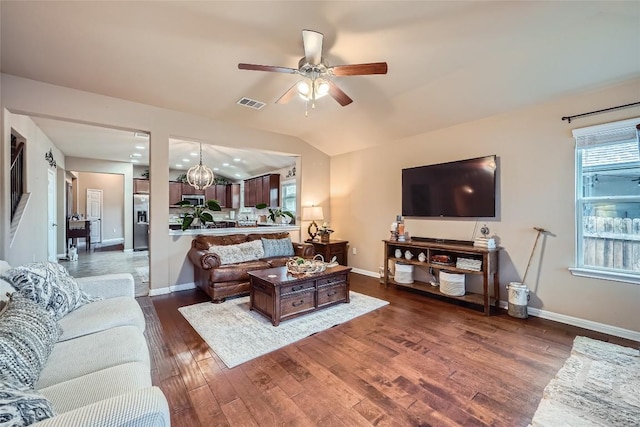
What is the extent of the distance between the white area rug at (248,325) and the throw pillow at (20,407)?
5.00 feet

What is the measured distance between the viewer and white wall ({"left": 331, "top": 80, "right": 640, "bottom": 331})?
290cm

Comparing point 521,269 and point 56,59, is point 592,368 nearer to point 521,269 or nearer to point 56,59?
point 521,269

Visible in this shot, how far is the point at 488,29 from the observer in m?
2.54

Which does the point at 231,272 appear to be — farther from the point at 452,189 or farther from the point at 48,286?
the point at 452,189

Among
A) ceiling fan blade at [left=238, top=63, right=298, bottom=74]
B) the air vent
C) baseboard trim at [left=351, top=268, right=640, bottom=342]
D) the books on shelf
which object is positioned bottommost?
baseboard trim at [left=351, top=268, right=640, bottom=342]

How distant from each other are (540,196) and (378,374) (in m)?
2.92

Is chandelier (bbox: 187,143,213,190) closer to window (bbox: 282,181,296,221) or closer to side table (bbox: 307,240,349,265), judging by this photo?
window (bbox: 282,181,296,221)

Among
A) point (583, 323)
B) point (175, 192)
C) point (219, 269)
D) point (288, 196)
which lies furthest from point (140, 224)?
point (583, 323)

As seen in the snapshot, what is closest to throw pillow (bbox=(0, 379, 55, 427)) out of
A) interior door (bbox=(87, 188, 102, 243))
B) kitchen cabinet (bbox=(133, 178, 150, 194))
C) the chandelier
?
the chandelier

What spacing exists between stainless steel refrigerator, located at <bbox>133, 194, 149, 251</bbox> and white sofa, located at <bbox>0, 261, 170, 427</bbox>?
7.17 m

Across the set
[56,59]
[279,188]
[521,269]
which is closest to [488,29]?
[521,269]

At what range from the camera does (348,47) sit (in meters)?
2.84

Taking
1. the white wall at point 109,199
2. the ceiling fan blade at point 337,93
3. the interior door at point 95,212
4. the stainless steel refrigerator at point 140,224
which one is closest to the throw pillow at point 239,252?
the ceiling fan blade at point 337,93

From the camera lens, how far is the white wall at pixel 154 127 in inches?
131
